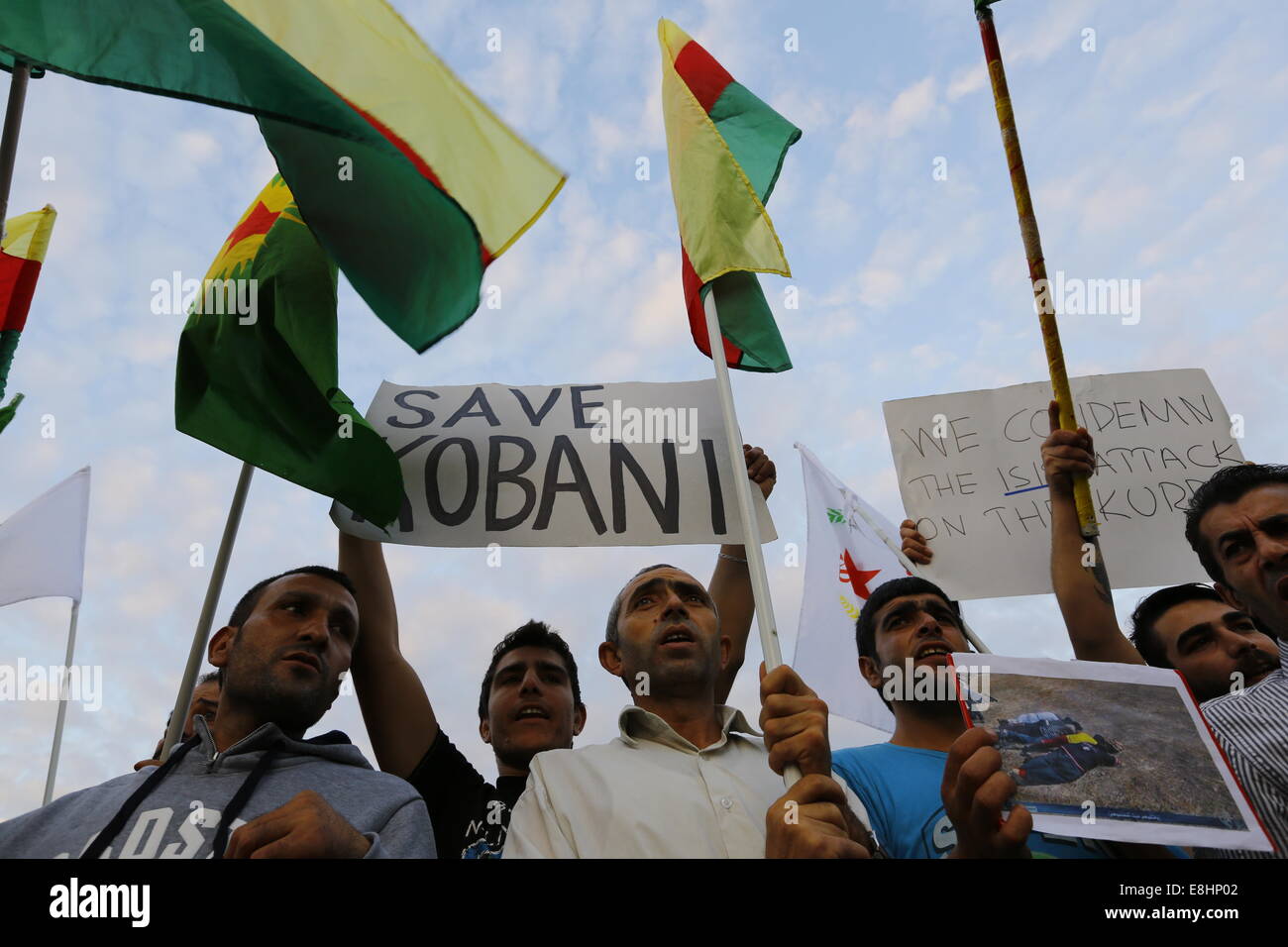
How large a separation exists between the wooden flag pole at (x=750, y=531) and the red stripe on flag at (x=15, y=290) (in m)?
2.59

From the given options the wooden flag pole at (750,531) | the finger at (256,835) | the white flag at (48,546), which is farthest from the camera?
the white flag at (48,546)

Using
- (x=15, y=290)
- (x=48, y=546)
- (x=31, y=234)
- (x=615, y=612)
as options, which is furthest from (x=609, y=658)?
(x=48, y=546)

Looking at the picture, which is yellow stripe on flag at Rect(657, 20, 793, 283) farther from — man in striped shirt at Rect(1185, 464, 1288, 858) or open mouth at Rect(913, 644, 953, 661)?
man in striped shirt at Rect(1185, 464, 1288, 858)

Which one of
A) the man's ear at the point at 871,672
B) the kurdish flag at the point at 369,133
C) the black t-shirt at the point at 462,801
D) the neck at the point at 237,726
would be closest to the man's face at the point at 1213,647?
the man's ear at the point at 871,672

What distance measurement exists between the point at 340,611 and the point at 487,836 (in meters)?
0.97

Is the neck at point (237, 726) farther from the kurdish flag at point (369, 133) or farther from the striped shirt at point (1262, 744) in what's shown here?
the striped shirt at point (1262, 744)

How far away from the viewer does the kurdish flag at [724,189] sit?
3.78m

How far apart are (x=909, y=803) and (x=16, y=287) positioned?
369 cm

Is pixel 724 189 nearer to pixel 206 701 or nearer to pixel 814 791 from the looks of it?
pixel 814 791

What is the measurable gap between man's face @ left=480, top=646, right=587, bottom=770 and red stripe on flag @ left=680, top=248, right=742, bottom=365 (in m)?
1.56

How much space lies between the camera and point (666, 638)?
3.33m

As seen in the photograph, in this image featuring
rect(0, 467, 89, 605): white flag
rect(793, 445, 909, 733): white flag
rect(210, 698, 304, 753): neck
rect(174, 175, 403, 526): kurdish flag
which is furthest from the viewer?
rect(0, 467, 89, 605): white flag

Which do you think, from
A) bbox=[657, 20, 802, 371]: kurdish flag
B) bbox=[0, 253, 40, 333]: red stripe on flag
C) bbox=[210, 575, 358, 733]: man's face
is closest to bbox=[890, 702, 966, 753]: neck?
bbox=[657, 20, 802, 371]: kurdish flag

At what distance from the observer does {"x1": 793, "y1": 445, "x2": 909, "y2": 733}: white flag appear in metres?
4.27
